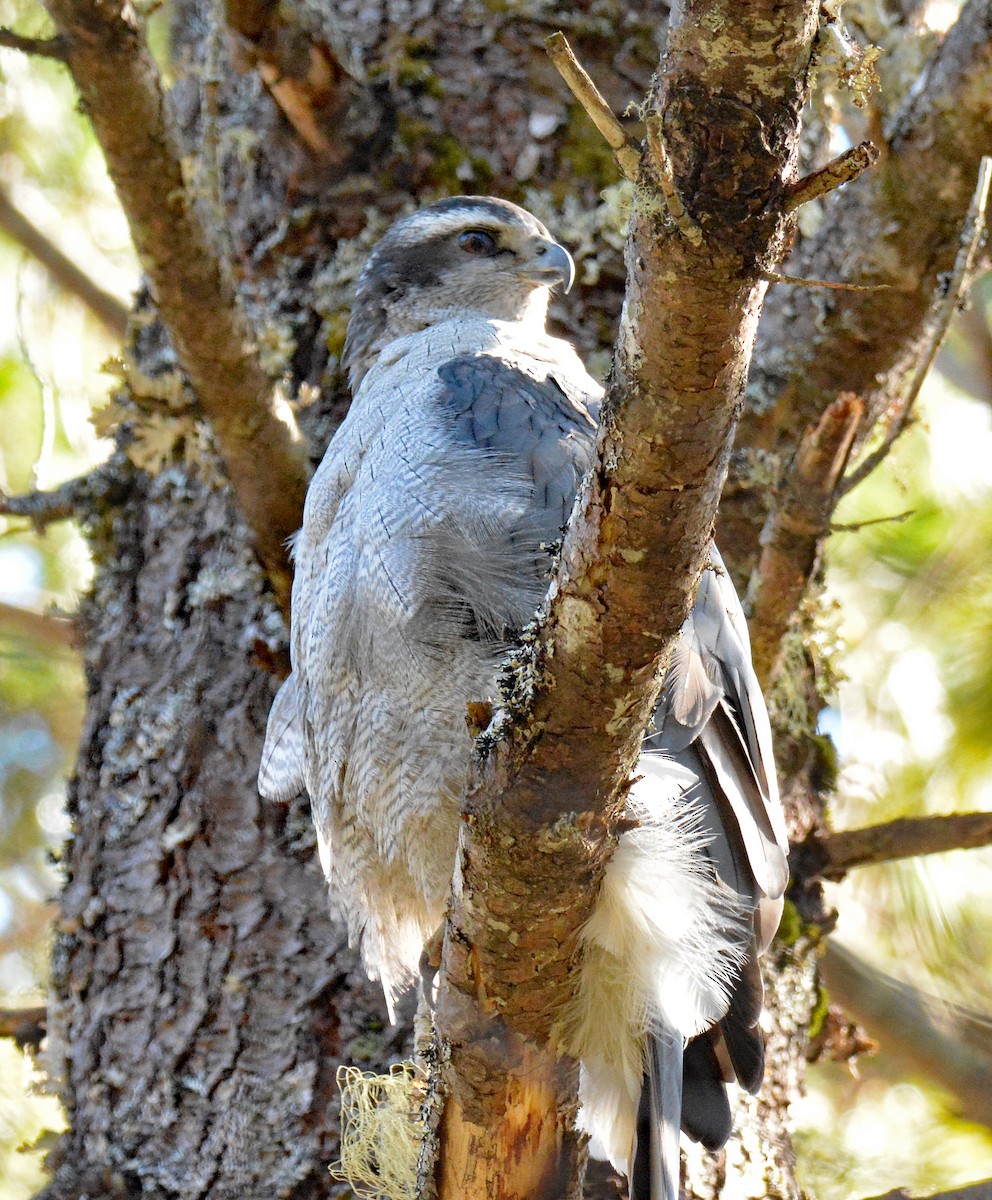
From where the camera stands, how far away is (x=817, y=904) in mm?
3477

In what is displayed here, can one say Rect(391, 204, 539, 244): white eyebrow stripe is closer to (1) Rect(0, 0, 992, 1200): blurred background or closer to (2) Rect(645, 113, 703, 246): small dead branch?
(1) Rect(0, 0, 992, 1200): blurred background

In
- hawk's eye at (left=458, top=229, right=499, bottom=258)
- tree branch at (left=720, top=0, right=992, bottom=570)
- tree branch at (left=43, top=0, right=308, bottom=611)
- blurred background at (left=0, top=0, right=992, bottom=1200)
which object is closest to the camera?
tree branch at (left=43, top=0, right=308, bottom=611)

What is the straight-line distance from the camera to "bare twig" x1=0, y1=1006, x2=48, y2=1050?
356 cm

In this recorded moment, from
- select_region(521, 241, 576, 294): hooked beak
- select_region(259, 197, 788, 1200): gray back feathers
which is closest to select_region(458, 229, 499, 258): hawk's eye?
select_region(521, 241, 576, 294): hooked beak

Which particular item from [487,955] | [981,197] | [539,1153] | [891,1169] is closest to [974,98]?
[981,197]

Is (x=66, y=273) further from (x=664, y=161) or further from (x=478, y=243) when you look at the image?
(x=664, y=161)

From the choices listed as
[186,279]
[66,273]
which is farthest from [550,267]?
[66,273]

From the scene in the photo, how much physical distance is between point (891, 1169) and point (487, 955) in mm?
2956

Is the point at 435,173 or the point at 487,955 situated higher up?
the point at 435,173

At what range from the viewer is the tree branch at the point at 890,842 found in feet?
10.8

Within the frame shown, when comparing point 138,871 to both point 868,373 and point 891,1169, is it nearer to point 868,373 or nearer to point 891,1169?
point 868,373

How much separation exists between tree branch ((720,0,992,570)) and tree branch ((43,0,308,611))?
1.16m

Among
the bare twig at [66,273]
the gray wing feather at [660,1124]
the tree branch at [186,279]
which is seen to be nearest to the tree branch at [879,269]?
the tree branch at [186,279]

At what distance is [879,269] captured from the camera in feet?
11.0
